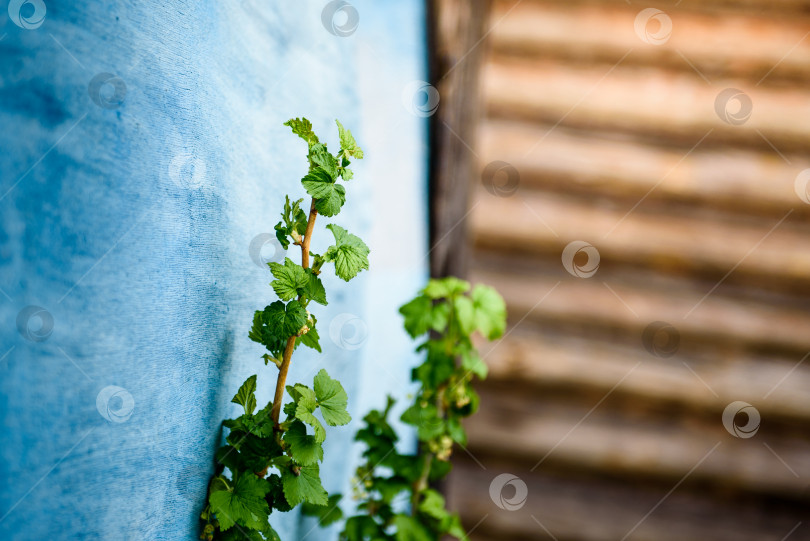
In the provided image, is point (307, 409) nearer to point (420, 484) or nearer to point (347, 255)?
point (347, 255)

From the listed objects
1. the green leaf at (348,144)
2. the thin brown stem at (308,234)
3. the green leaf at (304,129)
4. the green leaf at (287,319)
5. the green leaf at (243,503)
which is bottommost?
the green leaf at (243,503)

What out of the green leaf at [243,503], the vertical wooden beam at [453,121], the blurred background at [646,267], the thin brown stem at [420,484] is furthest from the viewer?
the blurred background at [646,267]

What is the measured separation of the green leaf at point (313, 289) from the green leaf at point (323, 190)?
89 millimetres

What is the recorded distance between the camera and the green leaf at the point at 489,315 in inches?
43.3

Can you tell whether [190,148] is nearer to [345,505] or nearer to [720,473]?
[345,505]

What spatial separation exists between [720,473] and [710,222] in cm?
97

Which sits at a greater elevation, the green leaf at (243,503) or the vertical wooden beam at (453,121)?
the vertical wooden beam at (453,121)

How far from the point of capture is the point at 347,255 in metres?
0.79

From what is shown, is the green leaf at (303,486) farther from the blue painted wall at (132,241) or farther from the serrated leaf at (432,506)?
the serrated leaf at (432,506)

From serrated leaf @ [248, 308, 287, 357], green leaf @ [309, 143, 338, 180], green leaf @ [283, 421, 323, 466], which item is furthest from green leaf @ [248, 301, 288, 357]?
green leaf @ [309, 143, 338, 180]

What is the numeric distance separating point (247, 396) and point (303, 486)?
15cm

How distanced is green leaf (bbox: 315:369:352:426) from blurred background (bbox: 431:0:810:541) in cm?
140

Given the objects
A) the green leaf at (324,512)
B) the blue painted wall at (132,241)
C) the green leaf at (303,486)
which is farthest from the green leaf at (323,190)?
the green leaf at (324,512)

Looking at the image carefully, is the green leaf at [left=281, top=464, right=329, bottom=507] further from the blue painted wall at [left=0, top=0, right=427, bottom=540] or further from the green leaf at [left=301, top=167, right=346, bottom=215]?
the green leaf at [left=301, top=167, right=346, bottom=215]
